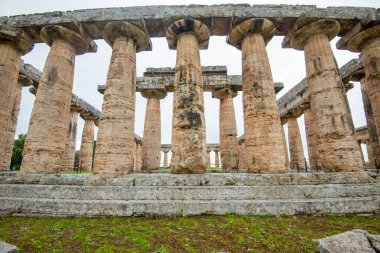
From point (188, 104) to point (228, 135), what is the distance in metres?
Result: 8.26

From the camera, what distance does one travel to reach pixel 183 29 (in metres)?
9.39

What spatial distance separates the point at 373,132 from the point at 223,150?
10.2m

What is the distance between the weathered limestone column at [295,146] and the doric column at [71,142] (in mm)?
22164

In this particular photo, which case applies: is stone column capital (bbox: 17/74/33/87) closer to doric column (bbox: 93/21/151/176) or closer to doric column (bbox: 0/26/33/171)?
doric column (bbox: 0/26/33/171)

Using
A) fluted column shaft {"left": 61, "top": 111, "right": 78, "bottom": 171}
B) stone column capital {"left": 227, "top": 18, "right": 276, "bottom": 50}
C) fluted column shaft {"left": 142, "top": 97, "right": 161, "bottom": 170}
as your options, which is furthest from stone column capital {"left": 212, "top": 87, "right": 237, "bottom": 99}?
fluted column shaft {"left": 61, "top": 111, "right": 78, "bottom": 171}

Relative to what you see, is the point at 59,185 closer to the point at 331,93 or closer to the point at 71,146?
the point at 331,93

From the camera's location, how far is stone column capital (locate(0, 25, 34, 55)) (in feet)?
32.0

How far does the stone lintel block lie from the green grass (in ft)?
26.6

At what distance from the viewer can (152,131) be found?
1655 cm

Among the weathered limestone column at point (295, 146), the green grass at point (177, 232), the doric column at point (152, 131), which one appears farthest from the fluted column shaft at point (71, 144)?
the weathered limestone column at point (295, 146)

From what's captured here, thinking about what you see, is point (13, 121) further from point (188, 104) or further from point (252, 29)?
point (252, 29)

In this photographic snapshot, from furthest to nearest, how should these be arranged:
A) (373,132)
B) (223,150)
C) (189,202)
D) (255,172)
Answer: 1. (223,150)
2. (373,132)
3. (255,172)
4. (189,202)

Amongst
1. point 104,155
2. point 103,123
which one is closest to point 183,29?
point 103,123

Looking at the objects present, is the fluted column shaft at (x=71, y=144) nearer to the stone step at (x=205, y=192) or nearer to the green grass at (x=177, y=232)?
the stone step at (x=205, y=192)
